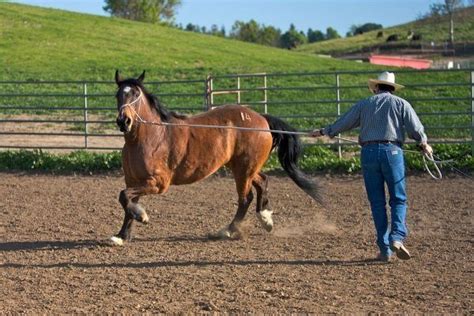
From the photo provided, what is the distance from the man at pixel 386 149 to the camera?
6.95m

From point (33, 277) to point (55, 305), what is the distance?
954mm

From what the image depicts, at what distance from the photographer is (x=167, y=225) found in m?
9.04

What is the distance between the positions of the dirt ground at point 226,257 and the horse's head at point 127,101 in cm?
118

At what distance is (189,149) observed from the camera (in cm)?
830

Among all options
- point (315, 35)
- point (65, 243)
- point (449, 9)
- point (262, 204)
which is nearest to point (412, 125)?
point (262, 204)

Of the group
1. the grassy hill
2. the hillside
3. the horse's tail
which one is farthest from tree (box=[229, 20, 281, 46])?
the horse's tail

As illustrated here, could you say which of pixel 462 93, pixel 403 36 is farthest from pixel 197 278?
pixel 403 36

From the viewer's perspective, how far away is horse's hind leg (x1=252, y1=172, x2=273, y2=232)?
27.9ft

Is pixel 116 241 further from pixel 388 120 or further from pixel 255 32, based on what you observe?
pixel 255 32

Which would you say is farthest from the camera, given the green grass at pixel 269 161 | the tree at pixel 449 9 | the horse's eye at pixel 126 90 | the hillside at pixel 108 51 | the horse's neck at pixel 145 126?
the tree at pixel 449 9

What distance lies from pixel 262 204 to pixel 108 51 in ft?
98.7

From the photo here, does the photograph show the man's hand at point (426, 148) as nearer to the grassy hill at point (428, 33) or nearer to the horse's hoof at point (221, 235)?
the horse's hoof at point (221, 235)

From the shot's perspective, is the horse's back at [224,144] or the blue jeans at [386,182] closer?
the blue jeans at [386,182]

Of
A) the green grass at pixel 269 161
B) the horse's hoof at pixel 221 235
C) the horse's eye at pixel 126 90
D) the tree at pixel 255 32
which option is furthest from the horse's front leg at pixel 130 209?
the tree at pixel 255 32
